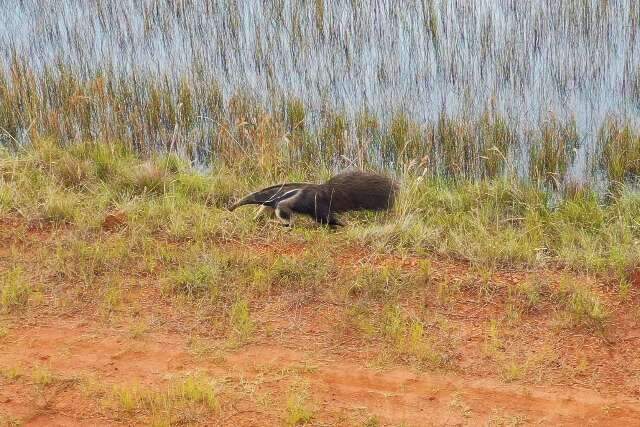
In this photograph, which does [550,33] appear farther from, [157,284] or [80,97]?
[157,284]

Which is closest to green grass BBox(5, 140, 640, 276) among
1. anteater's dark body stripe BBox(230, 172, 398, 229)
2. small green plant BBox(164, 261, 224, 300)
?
small green plant BBox(164, 261, 224, 300)

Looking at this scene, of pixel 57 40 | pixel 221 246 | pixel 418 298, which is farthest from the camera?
pixel 57 40

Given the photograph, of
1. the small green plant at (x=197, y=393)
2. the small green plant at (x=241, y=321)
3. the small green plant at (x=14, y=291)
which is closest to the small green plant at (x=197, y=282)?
the small green plant at (x=241, y=321)

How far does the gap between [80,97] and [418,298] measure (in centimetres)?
473

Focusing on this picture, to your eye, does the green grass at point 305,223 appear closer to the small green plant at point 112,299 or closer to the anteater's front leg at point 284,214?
the anteater's front leg at point 284,214

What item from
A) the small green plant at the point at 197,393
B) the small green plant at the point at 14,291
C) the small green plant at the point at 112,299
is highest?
the small green plant at the point at 14,291

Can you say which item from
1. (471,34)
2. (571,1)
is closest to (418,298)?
(471,34)

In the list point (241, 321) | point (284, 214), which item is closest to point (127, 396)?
point (241, 321)

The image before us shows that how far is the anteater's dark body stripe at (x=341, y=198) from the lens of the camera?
21.4 feet

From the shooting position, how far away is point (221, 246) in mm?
6066

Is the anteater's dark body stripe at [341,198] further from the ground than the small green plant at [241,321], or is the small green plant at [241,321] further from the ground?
the anteater's dark body stripe at [341,198]

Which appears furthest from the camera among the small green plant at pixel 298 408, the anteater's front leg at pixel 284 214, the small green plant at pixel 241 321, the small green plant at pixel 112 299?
the anteater's front leg at pixel 284 214

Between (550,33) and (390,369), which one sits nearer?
(390,369)

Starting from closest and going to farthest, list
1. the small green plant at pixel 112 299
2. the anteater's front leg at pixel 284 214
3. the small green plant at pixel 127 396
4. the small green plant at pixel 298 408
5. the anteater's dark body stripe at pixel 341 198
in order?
the small green plant at pixel 298 408 < the small green plant at pixel 127 396 < the small green plant at pixel 112 299 < the anteater's front leg at pixel 284 214 < the anteater's dark body stripe at pixel 341 198
